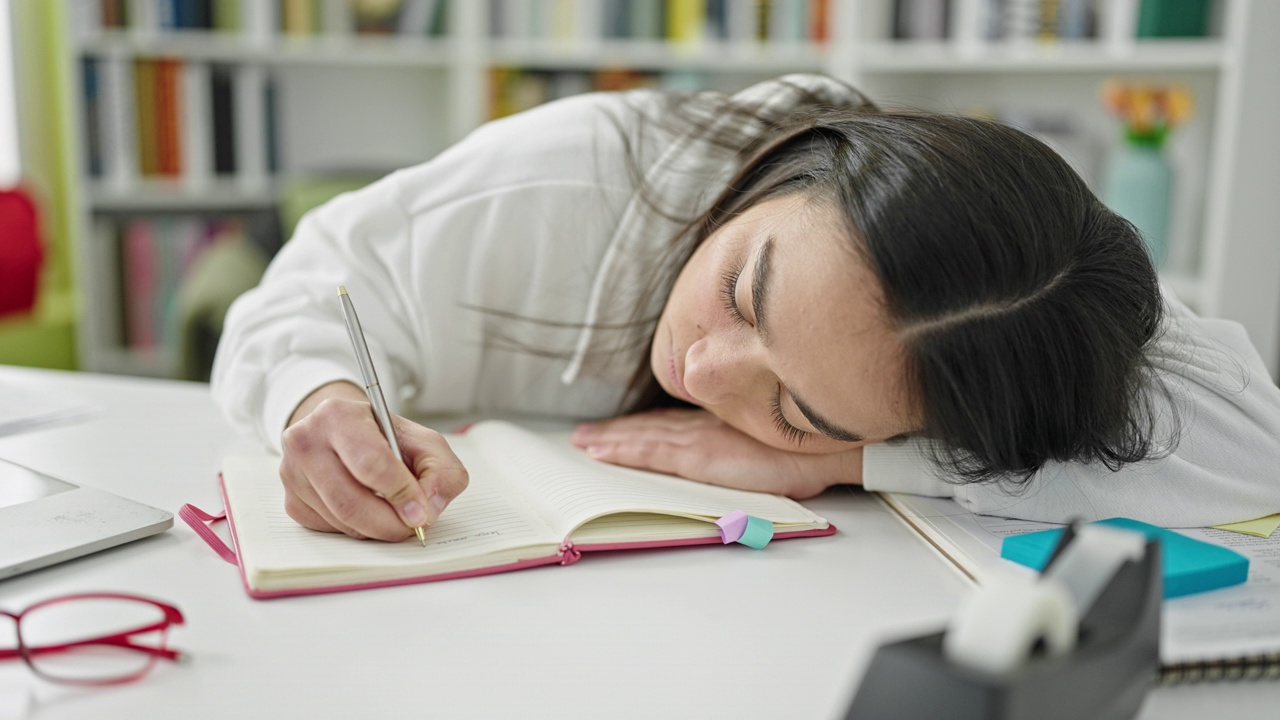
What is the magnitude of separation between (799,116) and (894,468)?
1.29 feet

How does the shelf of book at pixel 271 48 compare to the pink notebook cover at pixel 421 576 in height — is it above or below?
above

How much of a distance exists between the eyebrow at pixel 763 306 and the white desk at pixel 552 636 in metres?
0.09

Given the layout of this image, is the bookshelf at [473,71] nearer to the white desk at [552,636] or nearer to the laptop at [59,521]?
the white desk at [552,636]

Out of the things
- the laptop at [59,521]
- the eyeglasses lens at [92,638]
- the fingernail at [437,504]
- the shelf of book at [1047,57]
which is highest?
the shelf of book at [1047,57]

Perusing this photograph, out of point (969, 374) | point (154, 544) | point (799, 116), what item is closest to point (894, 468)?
point (969, 374)

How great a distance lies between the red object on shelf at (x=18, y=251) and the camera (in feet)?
7.80

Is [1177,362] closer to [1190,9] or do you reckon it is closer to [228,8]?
[1190,9]

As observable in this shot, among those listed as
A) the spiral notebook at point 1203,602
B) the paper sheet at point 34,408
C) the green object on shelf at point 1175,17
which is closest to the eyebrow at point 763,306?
the spiral notebook at point 1203,602

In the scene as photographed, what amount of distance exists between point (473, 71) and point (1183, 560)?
2.40 meters

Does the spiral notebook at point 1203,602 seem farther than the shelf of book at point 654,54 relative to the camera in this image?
No

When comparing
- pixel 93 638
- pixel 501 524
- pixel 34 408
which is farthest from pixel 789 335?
pixel 34 408

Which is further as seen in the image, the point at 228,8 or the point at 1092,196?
the point at 228,8

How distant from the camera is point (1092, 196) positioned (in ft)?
2.90

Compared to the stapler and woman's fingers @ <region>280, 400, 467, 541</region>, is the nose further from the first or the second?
the stapler
